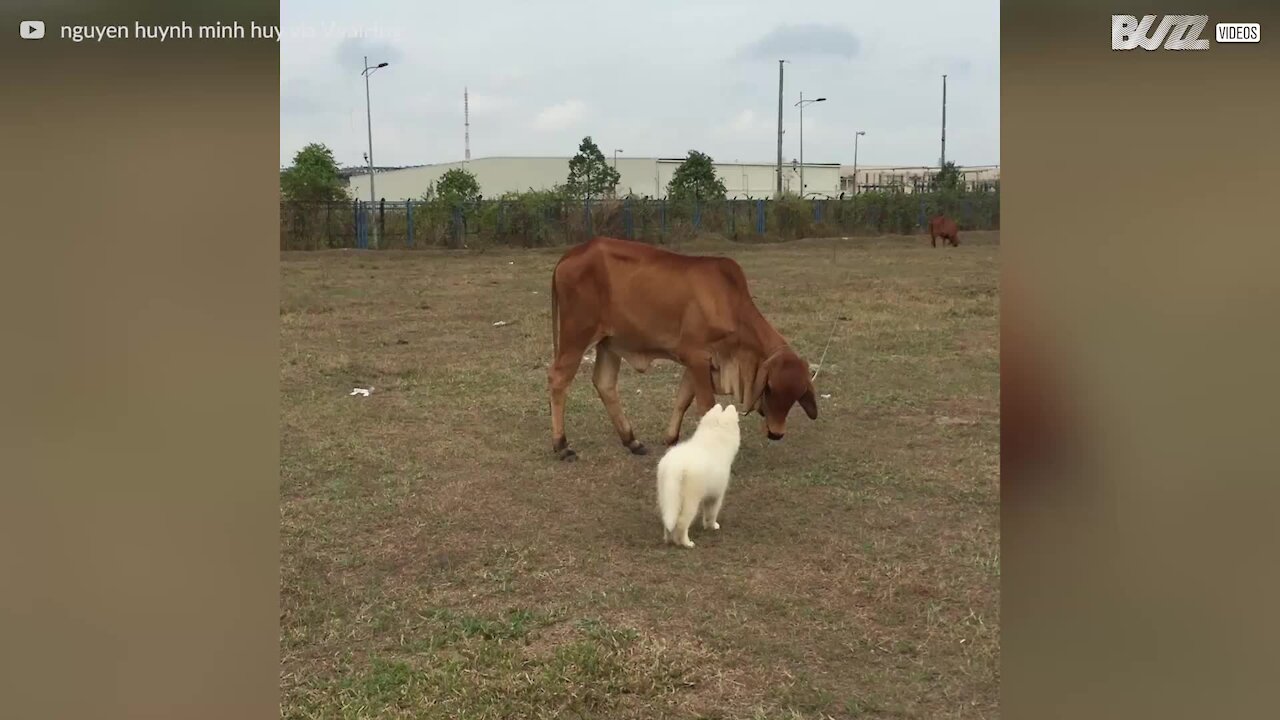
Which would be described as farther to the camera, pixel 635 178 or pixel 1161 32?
pixel 635 178

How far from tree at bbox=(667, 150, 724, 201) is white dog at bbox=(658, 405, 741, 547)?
22022 millimetres

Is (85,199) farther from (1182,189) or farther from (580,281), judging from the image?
(580,281)

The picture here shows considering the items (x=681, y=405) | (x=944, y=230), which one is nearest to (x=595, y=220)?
(x=944, y=230)

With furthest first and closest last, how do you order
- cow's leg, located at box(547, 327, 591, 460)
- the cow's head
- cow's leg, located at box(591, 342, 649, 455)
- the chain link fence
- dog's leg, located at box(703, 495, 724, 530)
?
1. the chain link fence
2. cow's leg, located at box(591, 342, 649, 455)
3. cow's leg, located at box(547, 327, 591, 460)
4. the cow's head
5. dog's leg, located at box(703, 495, 724, 530)

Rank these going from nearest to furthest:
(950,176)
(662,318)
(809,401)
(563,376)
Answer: (809,401)
(662,318)
(563,376)
(950,176)

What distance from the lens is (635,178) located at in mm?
29609

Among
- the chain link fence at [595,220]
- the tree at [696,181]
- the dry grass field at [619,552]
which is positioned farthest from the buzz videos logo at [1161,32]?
the tree at [696,181]

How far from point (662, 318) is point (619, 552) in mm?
1983

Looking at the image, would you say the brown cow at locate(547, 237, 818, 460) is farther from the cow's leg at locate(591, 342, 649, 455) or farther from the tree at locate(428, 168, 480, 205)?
the tree at locate(428, 168, 480, 205)

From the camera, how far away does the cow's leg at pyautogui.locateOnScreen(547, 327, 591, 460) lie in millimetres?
6125

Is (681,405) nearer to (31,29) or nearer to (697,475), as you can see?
(697,475)

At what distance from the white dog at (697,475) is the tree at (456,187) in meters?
20.5

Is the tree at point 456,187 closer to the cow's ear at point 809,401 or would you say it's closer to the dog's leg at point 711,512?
the cow's ear at point 809,401

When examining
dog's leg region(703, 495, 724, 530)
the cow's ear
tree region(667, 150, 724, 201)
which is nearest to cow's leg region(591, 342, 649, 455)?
the cow's ear
